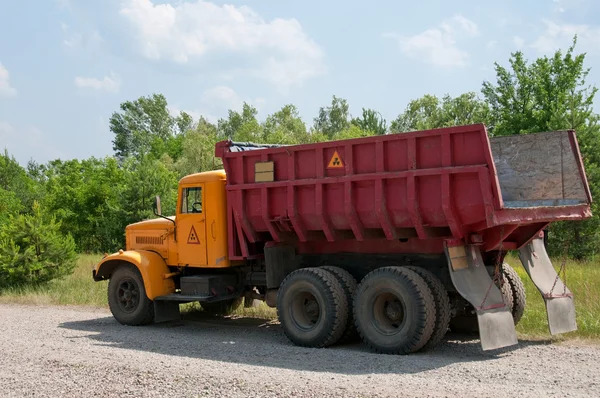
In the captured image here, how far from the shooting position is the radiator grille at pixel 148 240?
13168mm

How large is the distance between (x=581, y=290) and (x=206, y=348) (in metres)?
6.87

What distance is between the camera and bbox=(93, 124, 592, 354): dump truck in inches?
366

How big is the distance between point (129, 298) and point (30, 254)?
22.1ft

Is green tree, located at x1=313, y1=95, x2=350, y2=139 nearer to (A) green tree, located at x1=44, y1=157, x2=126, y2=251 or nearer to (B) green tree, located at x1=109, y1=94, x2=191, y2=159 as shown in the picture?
(B) green tree, located at x1=109, y1=94, x2=191, y2=159

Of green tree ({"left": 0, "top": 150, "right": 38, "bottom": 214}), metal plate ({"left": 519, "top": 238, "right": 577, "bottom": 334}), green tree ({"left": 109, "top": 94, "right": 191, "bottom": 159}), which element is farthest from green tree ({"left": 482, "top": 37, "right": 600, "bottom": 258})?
green tree ({"left": 109, "top": 94, "right": 191, "bottom": 159})

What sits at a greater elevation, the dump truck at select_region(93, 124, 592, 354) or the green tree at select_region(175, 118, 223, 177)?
the green tree at select_region(175, 118, 223, 177)

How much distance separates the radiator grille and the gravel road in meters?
1.92

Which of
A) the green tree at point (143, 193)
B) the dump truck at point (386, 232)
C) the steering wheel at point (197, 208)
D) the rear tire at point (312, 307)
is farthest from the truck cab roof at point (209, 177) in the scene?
the green tree at point (143, 193)

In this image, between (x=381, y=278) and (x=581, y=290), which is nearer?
(x=381, y=278)

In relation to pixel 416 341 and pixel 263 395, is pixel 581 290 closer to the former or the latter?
pixel 416 341

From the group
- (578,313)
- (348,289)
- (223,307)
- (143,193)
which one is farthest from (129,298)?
(143,193)

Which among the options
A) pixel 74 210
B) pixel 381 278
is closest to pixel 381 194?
pixel 381 278

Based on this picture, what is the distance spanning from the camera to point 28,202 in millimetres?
38562

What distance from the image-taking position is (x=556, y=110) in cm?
2884
